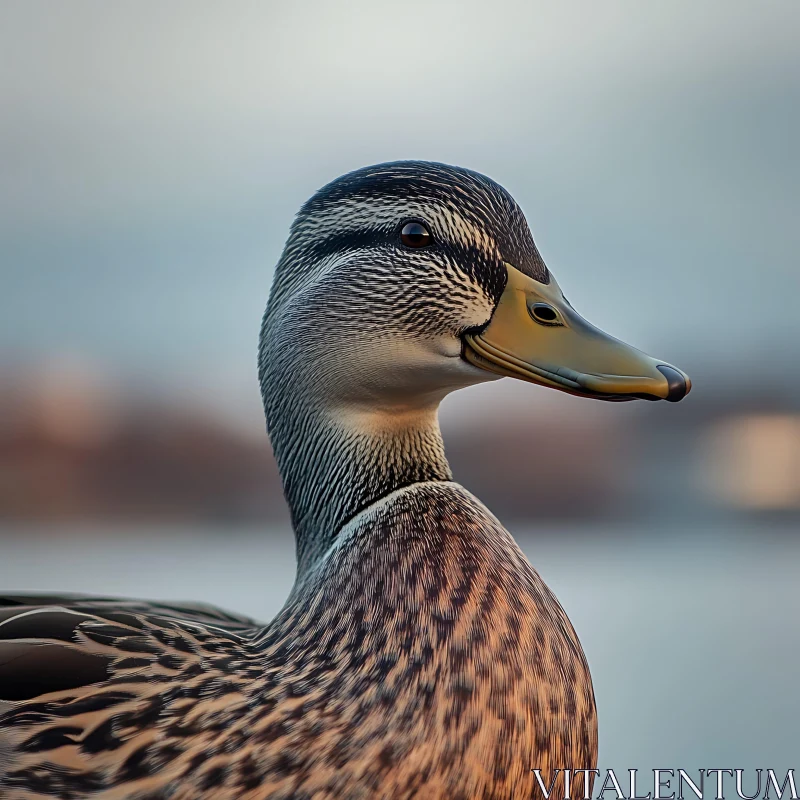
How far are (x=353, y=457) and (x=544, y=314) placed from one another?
0.28 m

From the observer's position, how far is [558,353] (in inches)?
41.1

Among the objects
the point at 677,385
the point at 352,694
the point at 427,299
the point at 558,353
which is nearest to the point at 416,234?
the point at 427,299

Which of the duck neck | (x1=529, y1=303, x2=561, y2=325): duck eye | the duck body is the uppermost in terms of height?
(x1=529, y1=303, x2=561, y2=325): duck eye

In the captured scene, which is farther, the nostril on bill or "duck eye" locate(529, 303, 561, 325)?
"duck eye" locate(529, 303, 561, 325)

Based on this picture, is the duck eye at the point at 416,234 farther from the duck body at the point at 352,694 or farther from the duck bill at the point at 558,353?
the duck body at the point at 352,694

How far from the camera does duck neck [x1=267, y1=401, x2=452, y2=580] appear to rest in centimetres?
117

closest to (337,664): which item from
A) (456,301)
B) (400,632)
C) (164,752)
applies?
(400,632)

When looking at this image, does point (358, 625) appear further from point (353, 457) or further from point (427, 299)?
point (427, 299)

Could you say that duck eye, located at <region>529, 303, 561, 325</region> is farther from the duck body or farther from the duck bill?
the duck body

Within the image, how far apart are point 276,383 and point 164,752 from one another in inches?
18.3

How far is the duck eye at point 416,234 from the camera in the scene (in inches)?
43.8

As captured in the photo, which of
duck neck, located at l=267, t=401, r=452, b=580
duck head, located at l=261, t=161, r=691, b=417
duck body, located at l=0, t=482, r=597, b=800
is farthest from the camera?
duck neck, located at l=267, t=401, r=452, b=580

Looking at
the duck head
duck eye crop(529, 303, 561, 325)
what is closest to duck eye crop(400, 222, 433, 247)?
the duck head

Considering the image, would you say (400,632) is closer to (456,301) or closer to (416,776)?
(416,776)
